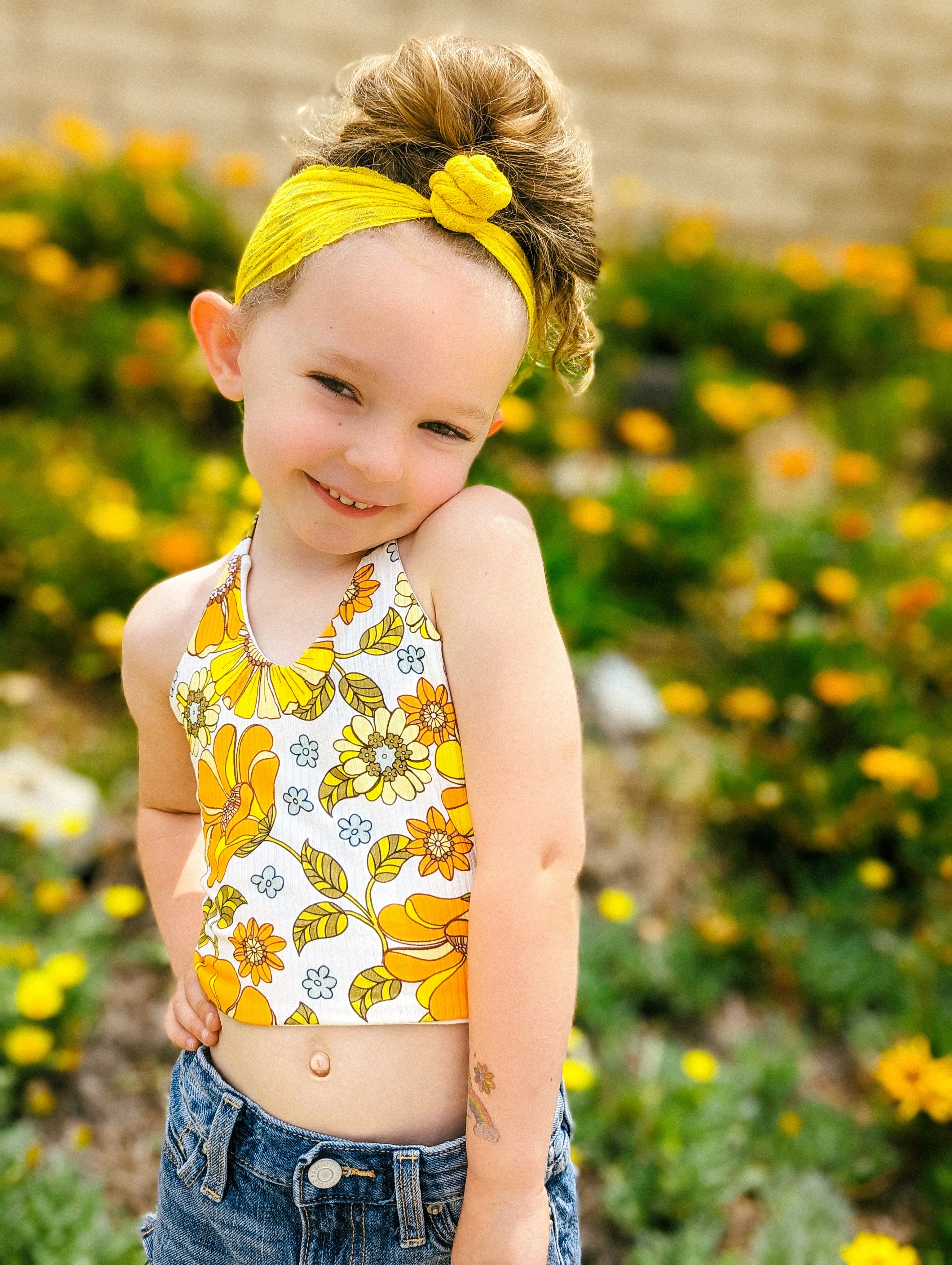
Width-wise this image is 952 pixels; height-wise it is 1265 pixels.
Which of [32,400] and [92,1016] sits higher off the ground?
[32,400]

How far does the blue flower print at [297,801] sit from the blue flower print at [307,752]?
24 millimetres

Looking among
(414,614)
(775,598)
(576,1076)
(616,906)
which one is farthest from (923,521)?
(414,614)

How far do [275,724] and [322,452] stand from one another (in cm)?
27

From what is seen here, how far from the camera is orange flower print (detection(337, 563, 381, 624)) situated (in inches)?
42.8

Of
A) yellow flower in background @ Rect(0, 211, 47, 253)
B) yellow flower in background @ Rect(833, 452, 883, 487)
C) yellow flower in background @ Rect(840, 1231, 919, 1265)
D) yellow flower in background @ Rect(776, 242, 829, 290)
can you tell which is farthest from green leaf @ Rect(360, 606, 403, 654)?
yellow flower in background @ Rect(776, 242, 829, 290)

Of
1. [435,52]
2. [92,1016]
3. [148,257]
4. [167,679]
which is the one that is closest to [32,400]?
[148,257]

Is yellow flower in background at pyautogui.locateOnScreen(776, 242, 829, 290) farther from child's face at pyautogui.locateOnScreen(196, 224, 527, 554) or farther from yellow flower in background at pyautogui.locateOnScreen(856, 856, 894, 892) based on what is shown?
child's face at pyautogui.locateOnScreen(196, 224, 527, 554)

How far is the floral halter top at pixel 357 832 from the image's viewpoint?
106cm

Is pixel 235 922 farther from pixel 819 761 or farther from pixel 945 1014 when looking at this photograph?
pixel 819 761

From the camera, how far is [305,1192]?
3.48ft

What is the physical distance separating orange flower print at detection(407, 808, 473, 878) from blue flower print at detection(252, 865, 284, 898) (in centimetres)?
13

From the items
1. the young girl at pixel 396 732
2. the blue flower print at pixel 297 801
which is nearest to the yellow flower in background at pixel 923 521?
the young girl at pixel 396 732

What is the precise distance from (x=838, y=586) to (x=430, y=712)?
202 centimetres

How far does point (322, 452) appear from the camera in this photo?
1.03 metres
